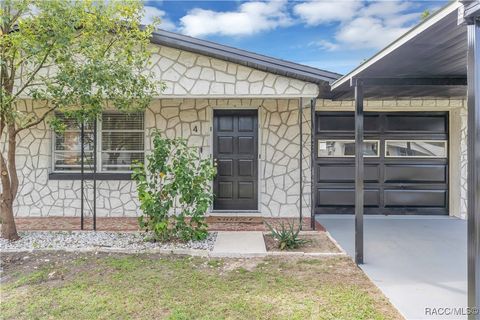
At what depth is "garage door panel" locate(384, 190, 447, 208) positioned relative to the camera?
293 inches

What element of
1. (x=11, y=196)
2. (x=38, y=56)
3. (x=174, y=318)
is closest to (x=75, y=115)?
(x=38, y=56)

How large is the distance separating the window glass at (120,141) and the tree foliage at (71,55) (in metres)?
2.04

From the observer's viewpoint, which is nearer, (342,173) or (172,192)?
(172,192)

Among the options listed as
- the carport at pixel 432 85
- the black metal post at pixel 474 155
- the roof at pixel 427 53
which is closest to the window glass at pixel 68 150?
the carport at pixel 432 85

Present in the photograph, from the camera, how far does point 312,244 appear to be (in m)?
5.12

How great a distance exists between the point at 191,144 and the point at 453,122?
18.8ft

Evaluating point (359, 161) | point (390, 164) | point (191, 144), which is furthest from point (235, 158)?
point (390, 164)

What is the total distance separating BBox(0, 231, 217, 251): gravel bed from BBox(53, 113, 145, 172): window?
1975mm

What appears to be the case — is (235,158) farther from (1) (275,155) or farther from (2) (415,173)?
(2) (415,173)

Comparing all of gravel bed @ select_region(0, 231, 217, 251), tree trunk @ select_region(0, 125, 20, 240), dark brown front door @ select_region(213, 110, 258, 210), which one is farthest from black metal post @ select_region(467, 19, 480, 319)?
tree trunk @ select_region(0, 125, 20, 240)

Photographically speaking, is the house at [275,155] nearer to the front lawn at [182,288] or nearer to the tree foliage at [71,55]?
the tree foliage at [71,55]

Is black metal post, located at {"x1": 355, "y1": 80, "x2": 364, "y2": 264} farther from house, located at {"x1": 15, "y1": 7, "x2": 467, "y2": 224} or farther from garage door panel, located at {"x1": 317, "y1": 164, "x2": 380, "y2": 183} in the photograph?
garage door panel, located at {"x1": 317, "y1": 164, "x2": 380, "y2": 183}

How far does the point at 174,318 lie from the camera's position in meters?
2.90

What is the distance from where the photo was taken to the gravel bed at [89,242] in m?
4.87
